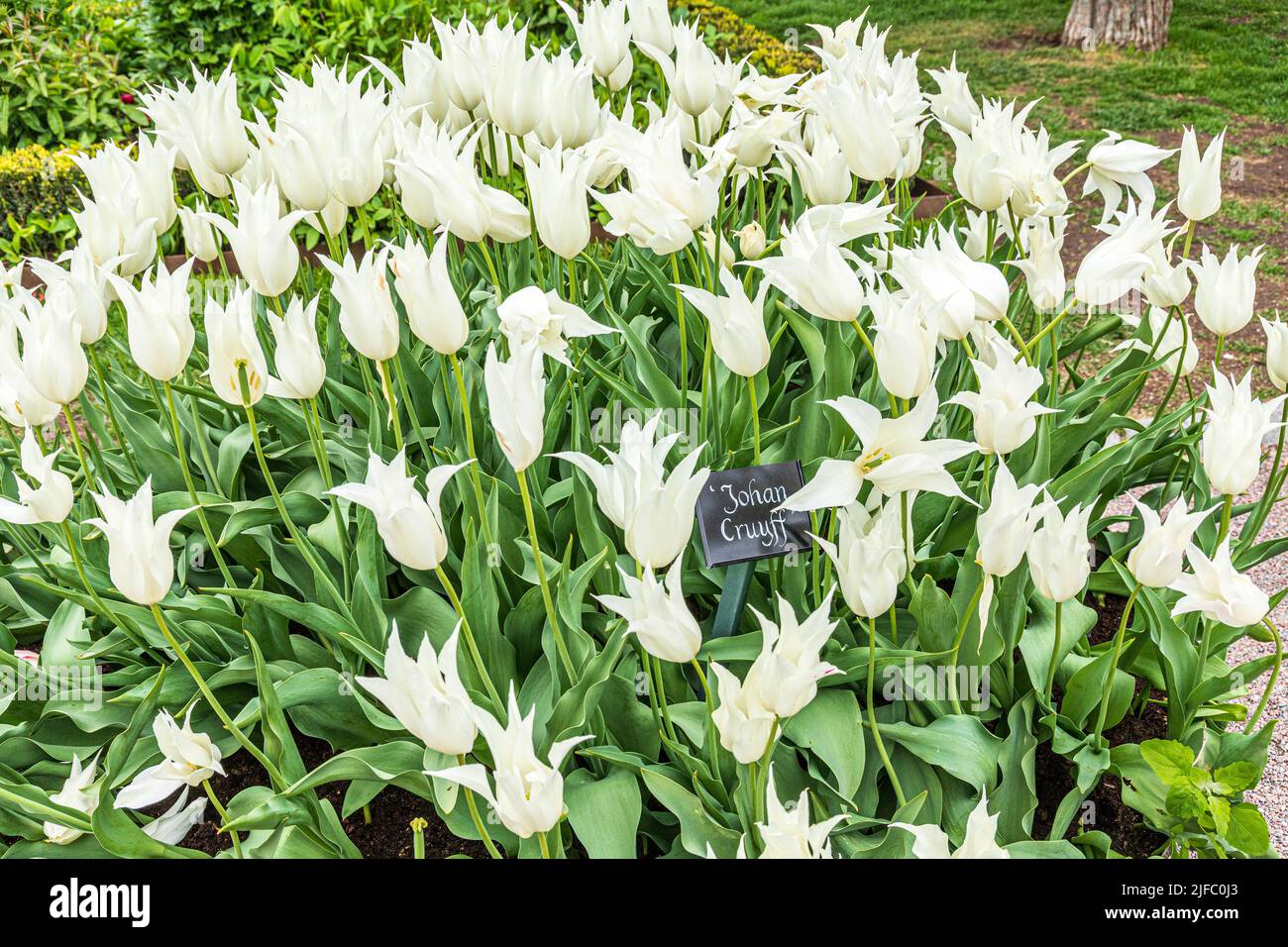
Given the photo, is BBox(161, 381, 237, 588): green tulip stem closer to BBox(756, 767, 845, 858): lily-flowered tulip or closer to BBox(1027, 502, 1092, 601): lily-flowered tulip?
BBox(756, 767, 845, 858): lily-flowered tulip

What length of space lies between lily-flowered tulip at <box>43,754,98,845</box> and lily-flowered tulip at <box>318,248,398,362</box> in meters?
0.82

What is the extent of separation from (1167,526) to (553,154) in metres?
1.17

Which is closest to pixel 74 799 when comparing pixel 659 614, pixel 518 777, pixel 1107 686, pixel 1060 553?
pixel 518 777

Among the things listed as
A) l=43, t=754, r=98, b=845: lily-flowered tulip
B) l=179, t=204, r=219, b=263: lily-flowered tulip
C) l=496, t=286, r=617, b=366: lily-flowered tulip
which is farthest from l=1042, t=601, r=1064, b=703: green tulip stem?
l=179, t=204, r=219, b=263: lily-flowered tulip

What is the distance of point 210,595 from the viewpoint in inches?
88.3

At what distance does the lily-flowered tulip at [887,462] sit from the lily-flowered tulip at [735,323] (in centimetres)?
24

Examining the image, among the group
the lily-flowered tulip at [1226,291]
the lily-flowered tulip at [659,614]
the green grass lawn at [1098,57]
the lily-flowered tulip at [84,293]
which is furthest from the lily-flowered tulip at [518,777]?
the green grass lawn at [1098,57]

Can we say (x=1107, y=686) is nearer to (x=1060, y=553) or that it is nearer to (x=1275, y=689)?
(x=1060, y=553)

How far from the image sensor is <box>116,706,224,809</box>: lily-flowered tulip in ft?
5.54

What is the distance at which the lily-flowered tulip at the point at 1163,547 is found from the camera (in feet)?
5.38

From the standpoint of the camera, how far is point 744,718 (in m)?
1.43

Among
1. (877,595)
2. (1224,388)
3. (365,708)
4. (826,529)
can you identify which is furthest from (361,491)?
(1224,388)
